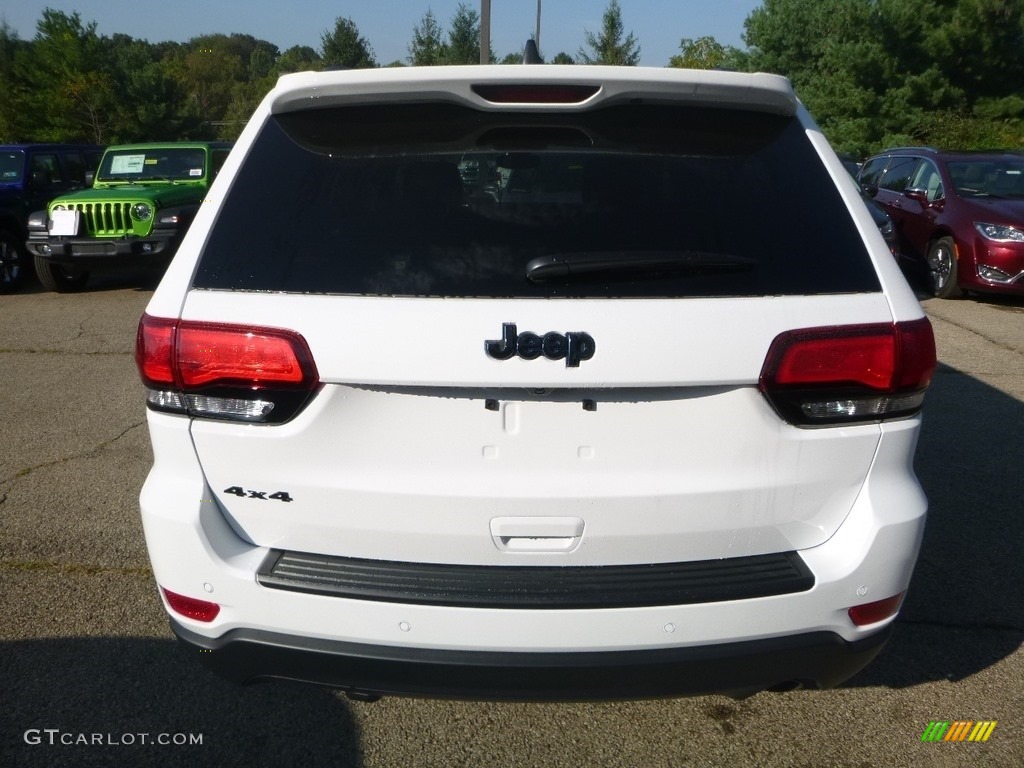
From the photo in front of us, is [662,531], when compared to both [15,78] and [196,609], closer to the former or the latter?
[196,609]

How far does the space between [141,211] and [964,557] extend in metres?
9.64

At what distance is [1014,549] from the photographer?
12.8 ft

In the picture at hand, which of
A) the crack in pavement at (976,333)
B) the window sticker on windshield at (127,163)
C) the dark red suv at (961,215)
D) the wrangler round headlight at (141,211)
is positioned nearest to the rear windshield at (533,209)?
the crack in pavement at (976,333)

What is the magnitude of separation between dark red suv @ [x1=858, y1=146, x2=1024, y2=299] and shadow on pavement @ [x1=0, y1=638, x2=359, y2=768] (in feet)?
30.7

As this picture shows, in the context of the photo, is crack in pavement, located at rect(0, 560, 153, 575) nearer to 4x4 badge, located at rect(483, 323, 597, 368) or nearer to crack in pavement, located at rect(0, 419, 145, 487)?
crack in pavement, located at rect(0, 419, 145, 487)

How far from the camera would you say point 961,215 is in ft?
33.4

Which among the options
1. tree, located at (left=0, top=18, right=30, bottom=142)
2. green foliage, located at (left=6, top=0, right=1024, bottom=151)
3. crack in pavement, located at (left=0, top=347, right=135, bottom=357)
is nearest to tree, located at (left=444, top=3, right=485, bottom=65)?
green foliage, located at (left=6, top=0, right=1024, bottom=151)

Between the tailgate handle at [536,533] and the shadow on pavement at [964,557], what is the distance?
4.83 feet

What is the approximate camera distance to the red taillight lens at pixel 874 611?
2160 millimetres

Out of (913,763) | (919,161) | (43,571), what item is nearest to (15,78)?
(919,161)

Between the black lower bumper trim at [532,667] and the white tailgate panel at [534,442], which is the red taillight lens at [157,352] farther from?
the black lower bumper trim at [532,667]

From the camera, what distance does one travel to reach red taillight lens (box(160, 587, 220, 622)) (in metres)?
2.15

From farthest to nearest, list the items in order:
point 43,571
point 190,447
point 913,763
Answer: point 43,571 < point 913,763 < point 190,447

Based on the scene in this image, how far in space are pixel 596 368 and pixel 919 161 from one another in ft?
37.3
